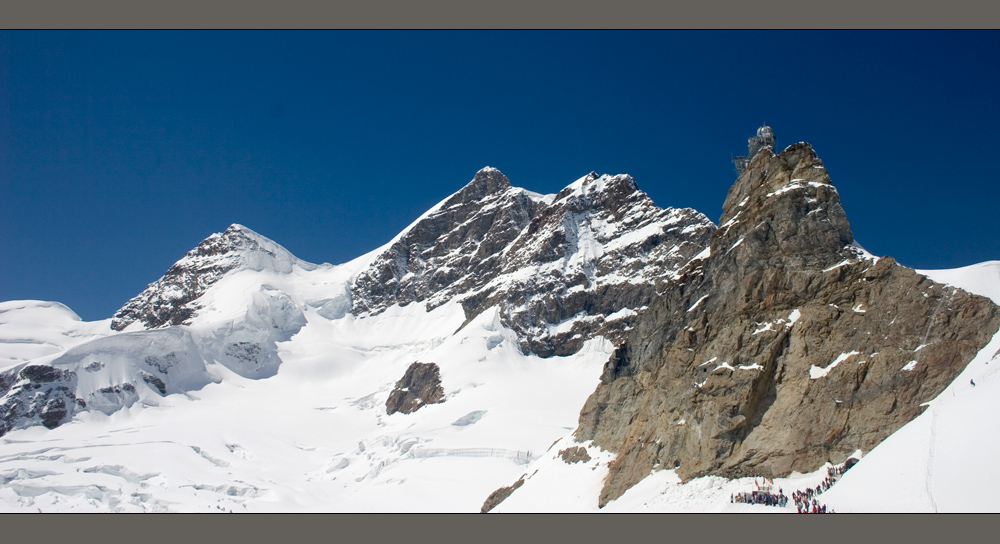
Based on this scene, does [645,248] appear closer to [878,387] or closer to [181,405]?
[181,405]

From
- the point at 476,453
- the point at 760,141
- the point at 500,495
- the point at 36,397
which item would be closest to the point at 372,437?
the point at 476,453

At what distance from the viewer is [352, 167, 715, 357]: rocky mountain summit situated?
142 meters

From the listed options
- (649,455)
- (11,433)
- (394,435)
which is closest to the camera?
(649,455)

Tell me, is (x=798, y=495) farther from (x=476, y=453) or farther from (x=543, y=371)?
(x=543, y=371)

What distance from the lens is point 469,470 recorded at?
91125 mm

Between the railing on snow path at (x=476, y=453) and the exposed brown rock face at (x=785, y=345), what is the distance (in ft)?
125

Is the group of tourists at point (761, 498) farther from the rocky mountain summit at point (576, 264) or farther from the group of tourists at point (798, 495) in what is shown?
the rocky mountain summit at point (576, 264)

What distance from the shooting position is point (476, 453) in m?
96.6

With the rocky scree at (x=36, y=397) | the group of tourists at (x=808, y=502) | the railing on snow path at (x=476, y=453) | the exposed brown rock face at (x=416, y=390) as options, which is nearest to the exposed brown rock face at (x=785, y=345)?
the group of tourists at (x=808, y=502)

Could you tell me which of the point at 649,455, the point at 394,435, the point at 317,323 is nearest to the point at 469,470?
the point at 394,435

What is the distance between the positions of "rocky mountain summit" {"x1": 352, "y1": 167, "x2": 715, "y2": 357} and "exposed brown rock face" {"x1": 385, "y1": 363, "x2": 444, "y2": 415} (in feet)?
65.2

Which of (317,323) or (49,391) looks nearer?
(49,391)

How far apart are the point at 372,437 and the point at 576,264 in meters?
60.5

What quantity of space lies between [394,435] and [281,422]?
27.7 metres
